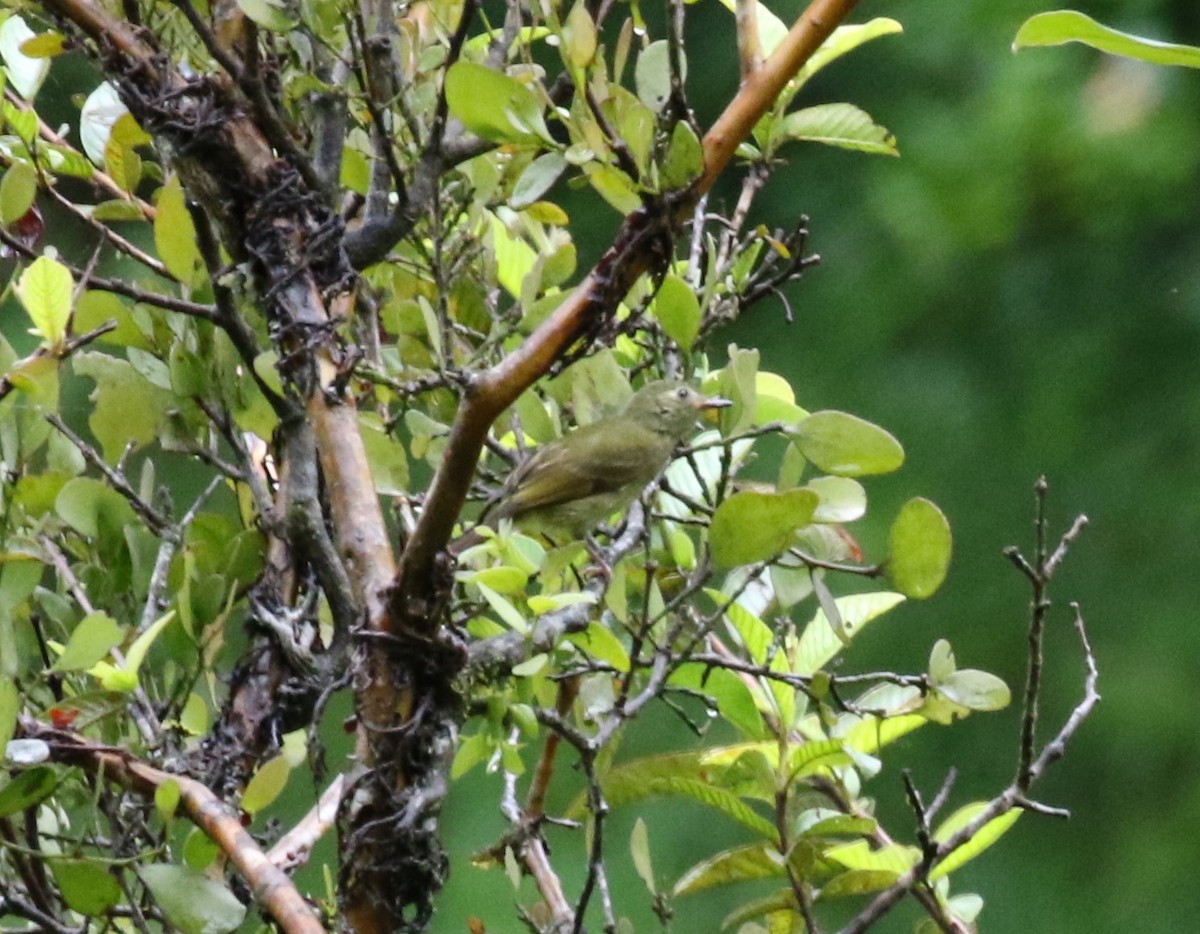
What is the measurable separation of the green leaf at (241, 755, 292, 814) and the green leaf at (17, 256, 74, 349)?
0.26 m

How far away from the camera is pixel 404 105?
1.01 m

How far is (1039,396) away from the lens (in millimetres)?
2992

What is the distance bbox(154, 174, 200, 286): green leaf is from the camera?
3.09 ft

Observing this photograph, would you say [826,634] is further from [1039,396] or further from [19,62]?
[1039,396]

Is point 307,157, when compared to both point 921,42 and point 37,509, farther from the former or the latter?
point 921,42

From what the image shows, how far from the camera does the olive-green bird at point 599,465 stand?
110cm

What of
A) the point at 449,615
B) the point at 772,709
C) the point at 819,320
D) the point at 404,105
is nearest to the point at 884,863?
the point at 772,709

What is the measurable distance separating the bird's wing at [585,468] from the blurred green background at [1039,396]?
1423 mm

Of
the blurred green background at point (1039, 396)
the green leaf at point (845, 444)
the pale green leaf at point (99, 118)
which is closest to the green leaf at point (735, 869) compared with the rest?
the green leaf at point (845, 444)

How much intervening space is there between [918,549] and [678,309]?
7.4 inches

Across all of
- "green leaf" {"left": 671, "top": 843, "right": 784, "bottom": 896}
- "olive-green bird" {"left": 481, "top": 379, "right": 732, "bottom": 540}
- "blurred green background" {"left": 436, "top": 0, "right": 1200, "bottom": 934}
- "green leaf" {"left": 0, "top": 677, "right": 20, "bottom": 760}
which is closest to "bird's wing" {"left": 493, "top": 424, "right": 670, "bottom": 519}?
"olive-green bird" {"left": 481, "top": 379, "right": 732, "bottom": 540}

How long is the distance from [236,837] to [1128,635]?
2213 mm

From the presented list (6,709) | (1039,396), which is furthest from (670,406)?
(1039,396)

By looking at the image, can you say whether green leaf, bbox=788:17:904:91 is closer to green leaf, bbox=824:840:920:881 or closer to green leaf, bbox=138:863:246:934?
green leaf, bbox=824:840:920:881
